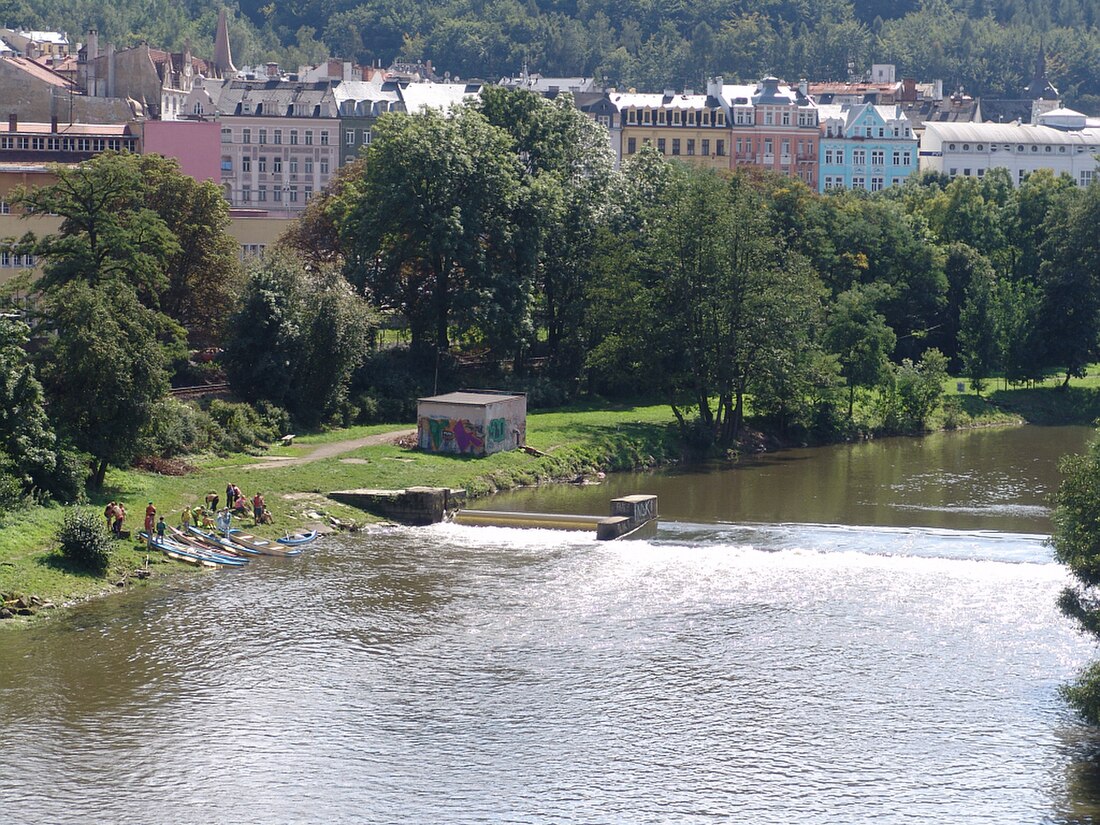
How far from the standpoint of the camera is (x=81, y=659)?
150ft

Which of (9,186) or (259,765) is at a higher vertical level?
(9,186)

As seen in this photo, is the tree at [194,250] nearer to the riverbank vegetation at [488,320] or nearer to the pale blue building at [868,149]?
the riverbank vegetation at [488,320]

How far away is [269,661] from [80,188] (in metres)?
36.8

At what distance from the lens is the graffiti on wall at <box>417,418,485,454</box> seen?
243ft

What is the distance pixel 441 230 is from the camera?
278 feet

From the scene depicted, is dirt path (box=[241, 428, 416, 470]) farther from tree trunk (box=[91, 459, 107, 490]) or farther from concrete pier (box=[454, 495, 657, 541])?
concrete pier (box=[454, 495, 657, 541])

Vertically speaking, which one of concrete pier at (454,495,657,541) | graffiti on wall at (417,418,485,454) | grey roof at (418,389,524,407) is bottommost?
concrete pier at (454,495,657,541)

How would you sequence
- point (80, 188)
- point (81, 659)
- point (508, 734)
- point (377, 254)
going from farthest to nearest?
point (377, 254) < point (80, 188) < point (81, 659) < point (508, 734)

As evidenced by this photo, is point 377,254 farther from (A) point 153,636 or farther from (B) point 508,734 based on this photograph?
(B) point 508,734

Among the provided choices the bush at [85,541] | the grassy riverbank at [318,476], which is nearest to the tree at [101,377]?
the grassy riverbank at [318,476]

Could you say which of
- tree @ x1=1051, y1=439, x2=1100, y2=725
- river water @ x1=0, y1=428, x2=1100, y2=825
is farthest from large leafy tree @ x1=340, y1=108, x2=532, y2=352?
tree @ x1=1051, y1=439, x2=1100, y2=725

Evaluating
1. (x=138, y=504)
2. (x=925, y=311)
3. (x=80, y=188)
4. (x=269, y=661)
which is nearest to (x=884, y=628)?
(x=269, y=661)

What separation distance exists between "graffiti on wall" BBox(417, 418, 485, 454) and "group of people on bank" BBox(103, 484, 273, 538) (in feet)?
41.8

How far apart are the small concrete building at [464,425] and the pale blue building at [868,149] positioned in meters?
110
